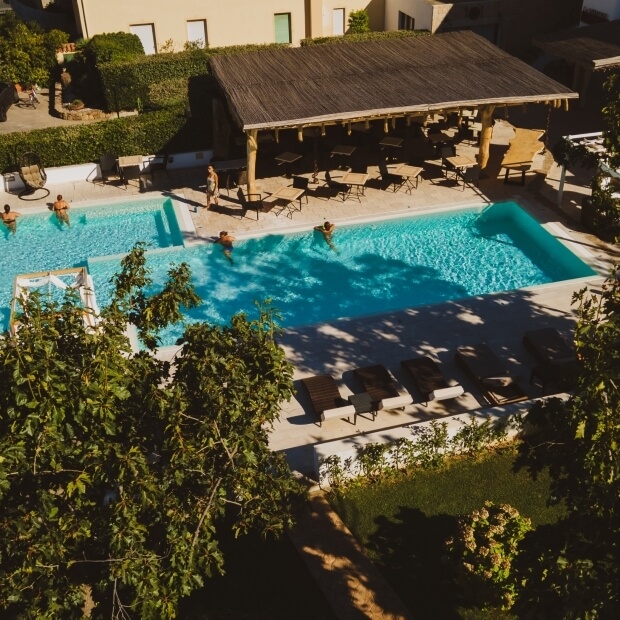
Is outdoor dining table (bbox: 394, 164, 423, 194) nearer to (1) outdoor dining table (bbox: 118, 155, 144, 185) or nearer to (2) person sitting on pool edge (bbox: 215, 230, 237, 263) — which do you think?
(2) person sitting on pool edge (bbox: 215, 230, 237, 263)

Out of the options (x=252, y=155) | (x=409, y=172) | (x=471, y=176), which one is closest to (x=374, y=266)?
(x=409, y=172)

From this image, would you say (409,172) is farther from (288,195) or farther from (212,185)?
(212,185)

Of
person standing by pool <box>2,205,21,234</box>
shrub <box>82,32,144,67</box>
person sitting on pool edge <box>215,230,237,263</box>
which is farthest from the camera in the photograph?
shrub <box>82,32,144,67</box>

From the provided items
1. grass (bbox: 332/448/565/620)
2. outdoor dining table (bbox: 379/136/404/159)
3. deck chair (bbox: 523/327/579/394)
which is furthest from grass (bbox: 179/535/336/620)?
outdoor dining table (bbox: 379/136/404/159)

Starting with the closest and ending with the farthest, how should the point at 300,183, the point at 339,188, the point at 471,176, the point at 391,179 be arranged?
the point at 300,183
the point at 339,188
the point at 391,179
the point at 471,176

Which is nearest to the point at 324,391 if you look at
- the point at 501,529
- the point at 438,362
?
the point at 438,362

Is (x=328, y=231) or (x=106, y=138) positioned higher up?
(x=106, y=138)

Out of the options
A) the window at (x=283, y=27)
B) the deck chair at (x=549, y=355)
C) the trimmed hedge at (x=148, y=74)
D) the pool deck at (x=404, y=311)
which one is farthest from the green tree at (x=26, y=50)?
the deck chair at (x=549, y=355)
